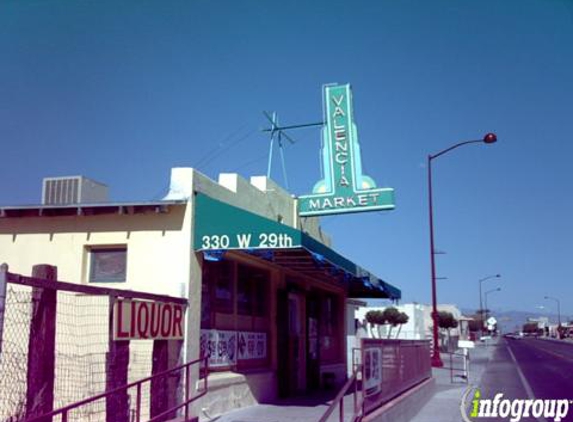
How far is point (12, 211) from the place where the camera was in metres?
12.9

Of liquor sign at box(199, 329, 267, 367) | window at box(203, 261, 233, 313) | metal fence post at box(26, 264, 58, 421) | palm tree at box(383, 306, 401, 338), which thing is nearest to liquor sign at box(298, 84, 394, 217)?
window at box(203, 261, 233, 313)

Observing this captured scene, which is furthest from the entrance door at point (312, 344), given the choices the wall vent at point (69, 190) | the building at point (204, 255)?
the wall vent at point (69, 190)

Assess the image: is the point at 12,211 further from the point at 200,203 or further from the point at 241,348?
the point at 241,348

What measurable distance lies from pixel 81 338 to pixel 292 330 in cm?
814

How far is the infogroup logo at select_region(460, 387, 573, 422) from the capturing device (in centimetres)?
1485

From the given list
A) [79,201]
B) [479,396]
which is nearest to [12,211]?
[79,201]

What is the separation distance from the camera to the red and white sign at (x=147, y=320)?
9406mm

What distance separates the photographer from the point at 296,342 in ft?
60.2

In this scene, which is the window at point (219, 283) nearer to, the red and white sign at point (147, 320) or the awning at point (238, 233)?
the awning at point (238, 233)

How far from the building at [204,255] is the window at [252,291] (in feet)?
→ 0.08

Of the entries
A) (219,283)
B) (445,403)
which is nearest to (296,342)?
(445,403)

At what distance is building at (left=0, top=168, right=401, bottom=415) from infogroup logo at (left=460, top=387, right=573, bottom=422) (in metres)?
4.24

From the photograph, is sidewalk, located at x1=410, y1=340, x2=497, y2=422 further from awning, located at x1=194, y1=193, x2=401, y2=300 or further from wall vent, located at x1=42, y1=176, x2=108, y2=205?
wall vent, located at x1=42, y1=176, x2=108, y2=205

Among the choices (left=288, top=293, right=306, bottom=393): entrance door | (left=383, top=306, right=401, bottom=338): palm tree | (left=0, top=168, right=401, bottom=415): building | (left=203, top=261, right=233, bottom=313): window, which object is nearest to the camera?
(left=0, top=168, right=401, bottom=415): building
